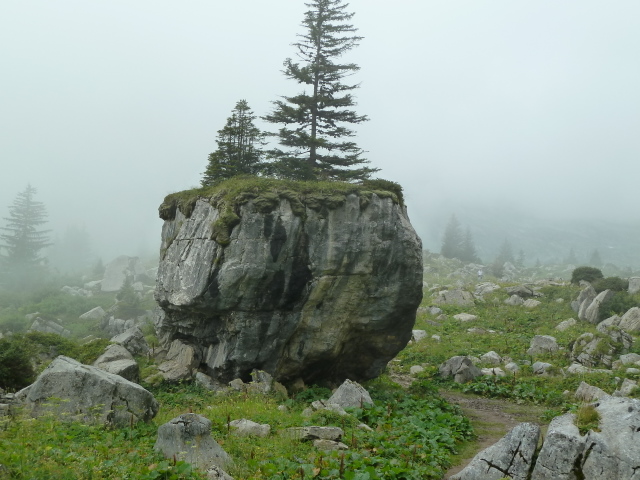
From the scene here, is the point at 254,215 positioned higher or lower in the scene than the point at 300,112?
lower

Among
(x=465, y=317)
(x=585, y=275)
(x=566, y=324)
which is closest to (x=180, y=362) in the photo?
(x=465, y=317)

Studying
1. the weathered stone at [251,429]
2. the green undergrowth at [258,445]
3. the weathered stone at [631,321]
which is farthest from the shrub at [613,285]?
the weathered stone at [251,429]

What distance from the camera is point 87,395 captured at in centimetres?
Answer: 1455

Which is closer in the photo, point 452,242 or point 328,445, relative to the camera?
point 328,445

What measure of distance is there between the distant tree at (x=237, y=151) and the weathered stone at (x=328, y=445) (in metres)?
14.6

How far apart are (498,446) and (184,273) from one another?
46.6 ft

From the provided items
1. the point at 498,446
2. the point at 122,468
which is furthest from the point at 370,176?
the point at 122,468

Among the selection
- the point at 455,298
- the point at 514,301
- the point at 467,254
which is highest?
the point at 467,254

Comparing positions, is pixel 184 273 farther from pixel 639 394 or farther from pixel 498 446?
pixel 639 394

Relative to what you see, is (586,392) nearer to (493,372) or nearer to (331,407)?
(493,372)

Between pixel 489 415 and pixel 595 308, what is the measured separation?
20.2m

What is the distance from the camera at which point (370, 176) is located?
25.0 m

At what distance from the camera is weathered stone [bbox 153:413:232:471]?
433 inches

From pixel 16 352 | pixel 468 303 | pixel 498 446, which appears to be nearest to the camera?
pixel 498 446
